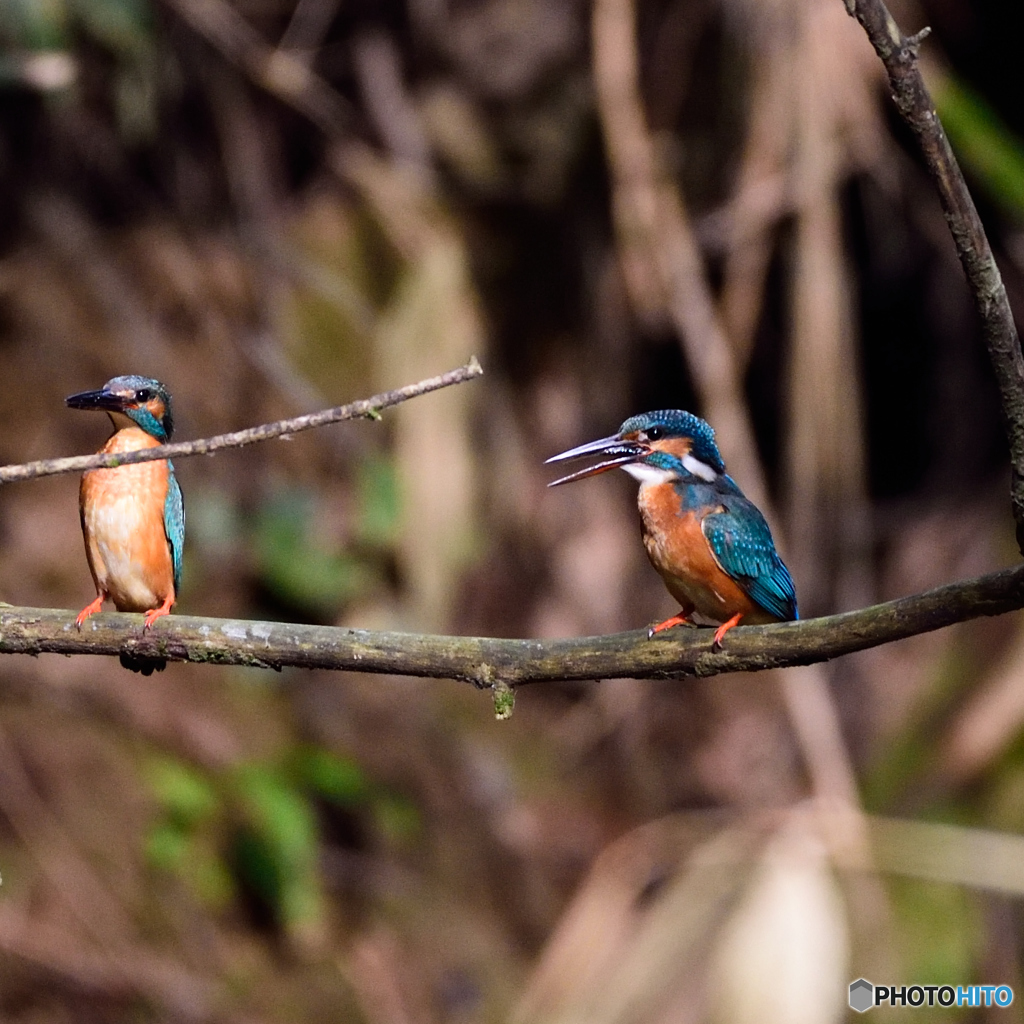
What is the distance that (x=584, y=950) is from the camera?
4.68 m

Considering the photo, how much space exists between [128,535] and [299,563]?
3.12m

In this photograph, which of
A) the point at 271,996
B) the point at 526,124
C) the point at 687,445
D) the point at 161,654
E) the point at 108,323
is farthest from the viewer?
the point at 526,124

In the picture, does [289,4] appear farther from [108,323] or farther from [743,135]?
[743,135]

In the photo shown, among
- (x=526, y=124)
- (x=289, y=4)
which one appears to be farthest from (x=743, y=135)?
(x=289, y=4)

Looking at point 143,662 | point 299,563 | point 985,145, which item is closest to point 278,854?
point 299,563

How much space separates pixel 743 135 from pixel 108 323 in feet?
10.2

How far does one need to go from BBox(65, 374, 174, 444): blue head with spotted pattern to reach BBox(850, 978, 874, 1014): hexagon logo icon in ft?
8.59

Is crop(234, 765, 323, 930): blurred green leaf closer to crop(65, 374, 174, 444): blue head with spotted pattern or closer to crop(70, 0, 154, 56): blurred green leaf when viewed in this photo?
crop(65, 374, 174, 444): blue head with spotted pattern

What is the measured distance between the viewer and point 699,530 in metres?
2.73

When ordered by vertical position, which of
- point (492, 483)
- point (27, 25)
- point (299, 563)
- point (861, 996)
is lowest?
point (861, 996)

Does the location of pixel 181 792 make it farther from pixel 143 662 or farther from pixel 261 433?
pixel 261 433

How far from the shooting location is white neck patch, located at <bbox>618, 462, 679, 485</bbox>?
268cm

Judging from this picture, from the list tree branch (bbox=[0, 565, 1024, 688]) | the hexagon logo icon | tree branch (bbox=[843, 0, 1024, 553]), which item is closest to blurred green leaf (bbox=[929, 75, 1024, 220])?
the hexagon logo icon

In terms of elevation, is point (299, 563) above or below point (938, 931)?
above
